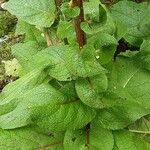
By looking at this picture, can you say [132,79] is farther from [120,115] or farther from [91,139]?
[91,139]

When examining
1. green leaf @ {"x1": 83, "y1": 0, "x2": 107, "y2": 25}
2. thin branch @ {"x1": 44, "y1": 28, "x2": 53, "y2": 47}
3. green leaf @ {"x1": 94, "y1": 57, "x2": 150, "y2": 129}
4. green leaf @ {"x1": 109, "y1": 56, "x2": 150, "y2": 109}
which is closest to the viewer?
green leaf @ {"x1": 83, "y1": 0, "x2": 107, "y2": 25}

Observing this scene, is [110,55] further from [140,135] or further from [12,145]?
[12,145]

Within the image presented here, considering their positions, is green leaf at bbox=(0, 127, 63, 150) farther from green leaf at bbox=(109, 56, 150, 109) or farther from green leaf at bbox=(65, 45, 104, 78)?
green leaf at bbox=(65, 45, 104, 78)

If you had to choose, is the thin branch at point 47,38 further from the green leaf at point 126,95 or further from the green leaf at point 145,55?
the green leaf at point 145,55

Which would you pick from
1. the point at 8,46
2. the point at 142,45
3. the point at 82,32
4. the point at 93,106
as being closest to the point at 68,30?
the point at 82,32

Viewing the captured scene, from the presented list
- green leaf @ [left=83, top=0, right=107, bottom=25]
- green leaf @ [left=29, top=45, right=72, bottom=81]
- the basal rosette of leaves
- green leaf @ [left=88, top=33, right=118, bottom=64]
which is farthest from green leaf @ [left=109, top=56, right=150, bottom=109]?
green leaf @ [left=83, top=0, right=107, bottom=25]

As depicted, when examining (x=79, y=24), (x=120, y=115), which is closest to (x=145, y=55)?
(x=120, y=115)
